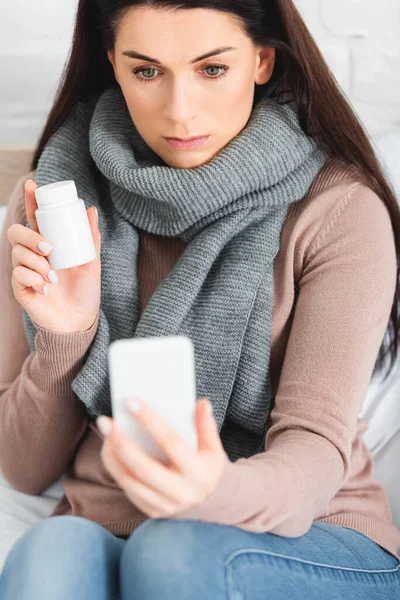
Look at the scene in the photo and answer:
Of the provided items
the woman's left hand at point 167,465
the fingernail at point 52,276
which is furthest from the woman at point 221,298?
the woman's left hand at point 167,465

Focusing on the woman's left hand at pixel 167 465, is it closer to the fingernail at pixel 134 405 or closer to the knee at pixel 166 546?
the fingernail at pixel 134 405

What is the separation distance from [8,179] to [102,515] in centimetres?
71

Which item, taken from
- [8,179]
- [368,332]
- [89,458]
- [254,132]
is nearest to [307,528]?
[368,332]

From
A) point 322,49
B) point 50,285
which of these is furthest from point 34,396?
point 322,49

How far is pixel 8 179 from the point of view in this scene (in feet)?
4.92

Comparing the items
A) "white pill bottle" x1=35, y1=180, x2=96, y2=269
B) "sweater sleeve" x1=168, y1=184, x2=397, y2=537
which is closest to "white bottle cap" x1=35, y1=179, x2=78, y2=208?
"white pill bottle" x1=35, y1=180, x2=96, y2=269

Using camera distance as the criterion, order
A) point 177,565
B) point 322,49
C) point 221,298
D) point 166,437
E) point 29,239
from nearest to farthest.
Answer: point 166,437 → point 177,565 → point 29,239 → point 221,298 → point 322,49

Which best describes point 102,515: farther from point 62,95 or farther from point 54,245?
point 62,95

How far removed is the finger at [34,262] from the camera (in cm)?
90

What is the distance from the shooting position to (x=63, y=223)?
84cm

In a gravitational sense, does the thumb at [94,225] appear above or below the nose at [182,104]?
below

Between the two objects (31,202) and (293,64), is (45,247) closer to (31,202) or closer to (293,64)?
(31,202)

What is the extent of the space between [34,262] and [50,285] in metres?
0.05

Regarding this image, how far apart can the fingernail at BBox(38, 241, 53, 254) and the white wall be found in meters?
0.74
